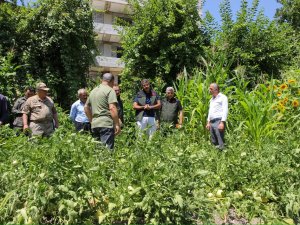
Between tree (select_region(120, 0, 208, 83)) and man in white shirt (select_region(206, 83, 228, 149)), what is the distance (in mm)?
4661

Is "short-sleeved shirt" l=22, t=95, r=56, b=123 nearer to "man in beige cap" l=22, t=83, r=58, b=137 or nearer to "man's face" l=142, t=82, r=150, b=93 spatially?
"man in beige cap" l=22, t=83, r=58, b=137

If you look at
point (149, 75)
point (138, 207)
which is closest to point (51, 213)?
point (138, 207)

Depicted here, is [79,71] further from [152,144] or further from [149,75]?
[152,144]

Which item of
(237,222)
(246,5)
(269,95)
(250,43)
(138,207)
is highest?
(246,5)

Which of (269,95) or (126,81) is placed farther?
(126,81)

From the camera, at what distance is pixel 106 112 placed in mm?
5188

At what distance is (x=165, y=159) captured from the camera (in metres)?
3.19

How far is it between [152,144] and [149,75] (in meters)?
8.31

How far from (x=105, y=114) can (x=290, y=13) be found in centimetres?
2101

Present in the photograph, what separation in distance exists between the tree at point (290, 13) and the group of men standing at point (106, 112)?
1811 cm

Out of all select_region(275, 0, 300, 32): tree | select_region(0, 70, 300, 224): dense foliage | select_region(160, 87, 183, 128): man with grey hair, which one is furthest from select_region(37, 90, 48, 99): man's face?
select_region(275, 0, 300, 32): tree

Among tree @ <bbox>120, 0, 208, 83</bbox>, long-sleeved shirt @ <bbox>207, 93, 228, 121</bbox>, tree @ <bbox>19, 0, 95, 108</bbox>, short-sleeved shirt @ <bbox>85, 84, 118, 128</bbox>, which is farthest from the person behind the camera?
tree @ <bbox>120, 0, 208, 83</bbox>

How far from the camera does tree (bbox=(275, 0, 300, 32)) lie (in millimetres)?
22822

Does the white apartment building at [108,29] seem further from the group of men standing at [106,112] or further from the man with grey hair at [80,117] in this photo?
the group of men standing at [106,112]
